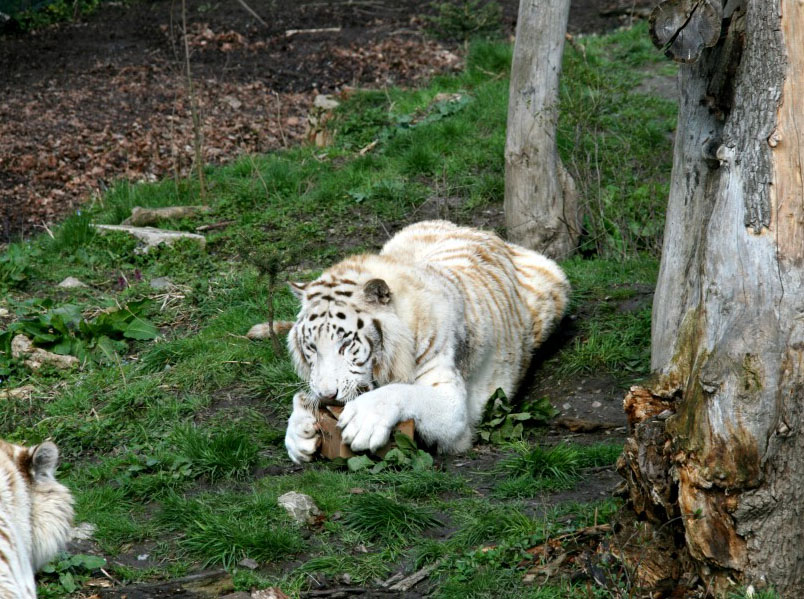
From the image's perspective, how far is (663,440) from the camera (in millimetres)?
3416

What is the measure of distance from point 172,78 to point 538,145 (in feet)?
23.7

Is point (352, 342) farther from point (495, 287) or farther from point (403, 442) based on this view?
point (495, 287)

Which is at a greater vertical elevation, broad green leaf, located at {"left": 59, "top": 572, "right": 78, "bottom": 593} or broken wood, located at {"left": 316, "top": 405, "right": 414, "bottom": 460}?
broken wood, located at {"left": 316, "top": 405, "right": 414, "bottom": 460}

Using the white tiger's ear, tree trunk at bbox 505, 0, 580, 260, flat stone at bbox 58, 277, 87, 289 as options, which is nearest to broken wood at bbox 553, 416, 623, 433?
tree trunk at bbox 505, 0, 580, 260

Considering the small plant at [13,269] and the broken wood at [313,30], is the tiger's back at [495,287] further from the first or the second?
the broken wood at [313,30]

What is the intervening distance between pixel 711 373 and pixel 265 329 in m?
3.81

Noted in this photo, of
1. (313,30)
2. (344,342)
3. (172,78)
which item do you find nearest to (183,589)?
(344,342)

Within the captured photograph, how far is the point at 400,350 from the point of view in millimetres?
5102

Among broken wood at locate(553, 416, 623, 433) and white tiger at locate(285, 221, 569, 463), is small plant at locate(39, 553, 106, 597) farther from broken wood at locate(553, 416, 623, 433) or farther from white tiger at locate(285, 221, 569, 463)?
broken wood at locate(553, 416, 623, 433)

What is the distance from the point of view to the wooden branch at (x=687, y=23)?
3.34 m

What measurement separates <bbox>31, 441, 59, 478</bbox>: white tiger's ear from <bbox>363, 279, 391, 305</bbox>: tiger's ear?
2.05 m

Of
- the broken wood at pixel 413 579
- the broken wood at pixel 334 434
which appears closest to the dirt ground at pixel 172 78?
the broken wood at pixel 334 434

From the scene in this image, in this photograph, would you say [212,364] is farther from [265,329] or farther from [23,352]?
[23,352]

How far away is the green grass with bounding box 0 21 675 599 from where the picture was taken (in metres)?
4.01
